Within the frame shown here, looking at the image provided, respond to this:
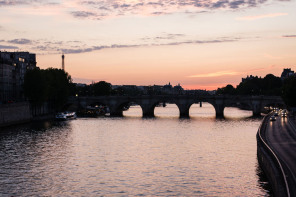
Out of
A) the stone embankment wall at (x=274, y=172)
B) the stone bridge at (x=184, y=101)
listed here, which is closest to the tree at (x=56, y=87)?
the stone bridge at (x=184, y=101)

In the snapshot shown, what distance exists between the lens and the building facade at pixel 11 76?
134 metres

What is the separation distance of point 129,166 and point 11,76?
9762 cm

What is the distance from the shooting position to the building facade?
133875 millimetres

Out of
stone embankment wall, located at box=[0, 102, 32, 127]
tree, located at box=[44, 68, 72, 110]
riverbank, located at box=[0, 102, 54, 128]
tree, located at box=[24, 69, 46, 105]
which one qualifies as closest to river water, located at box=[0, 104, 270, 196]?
stone embankment wall, located at box=[0, 102, 32, 127]

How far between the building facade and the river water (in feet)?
174

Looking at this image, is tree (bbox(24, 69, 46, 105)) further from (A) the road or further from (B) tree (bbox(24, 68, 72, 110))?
(A) the road

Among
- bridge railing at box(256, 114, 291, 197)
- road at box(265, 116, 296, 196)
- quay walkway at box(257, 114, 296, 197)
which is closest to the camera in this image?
bridge railing at box(256, 114, 291, 197)

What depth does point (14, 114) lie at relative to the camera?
108125mm

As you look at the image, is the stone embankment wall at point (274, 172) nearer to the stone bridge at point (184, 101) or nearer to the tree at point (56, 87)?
the tree at point (56, 87)

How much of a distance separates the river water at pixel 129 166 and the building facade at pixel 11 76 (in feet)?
174

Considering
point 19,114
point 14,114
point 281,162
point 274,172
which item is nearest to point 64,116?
point 19,114

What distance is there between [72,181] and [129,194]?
7645mm

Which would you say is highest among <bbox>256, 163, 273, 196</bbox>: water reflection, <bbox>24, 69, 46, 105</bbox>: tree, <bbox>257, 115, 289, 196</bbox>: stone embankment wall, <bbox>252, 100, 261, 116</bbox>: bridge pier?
<bbox>24, 69, 46, 105</bbox>: tree

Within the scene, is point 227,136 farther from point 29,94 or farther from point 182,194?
point 29,94
